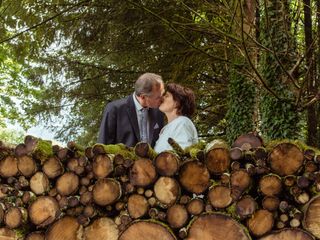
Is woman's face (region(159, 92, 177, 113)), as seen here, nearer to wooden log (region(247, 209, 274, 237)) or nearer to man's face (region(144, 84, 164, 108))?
man's face (region(144, 84, 164, 108))

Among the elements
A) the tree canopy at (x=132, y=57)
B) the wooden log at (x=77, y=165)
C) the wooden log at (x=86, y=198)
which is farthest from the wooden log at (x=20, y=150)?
the tree canopy at (x=132, y=57)

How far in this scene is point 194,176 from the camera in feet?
8.68

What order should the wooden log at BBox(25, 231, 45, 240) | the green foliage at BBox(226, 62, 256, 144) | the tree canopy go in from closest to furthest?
the wooden log at BBox(25, 231, 45, 240) → the tree canopy → the green foliage at BBox(226, 62, 256, 144)

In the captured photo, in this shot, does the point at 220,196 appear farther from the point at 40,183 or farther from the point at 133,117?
the point at 133,117

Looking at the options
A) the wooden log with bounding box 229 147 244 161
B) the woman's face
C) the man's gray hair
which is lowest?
the wooden log with bounding box 229 147 244 161

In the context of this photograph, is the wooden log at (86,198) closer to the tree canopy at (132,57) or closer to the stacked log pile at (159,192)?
the stacked log pile at (159,192)

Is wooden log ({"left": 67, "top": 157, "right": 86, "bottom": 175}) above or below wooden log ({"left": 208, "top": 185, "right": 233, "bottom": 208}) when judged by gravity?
above

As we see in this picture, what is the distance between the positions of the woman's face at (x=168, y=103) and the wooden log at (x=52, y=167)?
1.21m

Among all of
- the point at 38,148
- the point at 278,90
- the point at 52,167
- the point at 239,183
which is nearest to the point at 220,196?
the point at 239,183

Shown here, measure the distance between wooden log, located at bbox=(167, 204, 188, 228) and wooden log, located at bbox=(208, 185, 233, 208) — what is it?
0.49 feet

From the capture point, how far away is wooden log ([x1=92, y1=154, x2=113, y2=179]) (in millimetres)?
2746

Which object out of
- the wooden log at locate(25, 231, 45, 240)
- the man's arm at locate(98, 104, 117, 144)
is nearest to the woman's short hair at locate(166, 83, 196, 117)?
the man's arm at locate(98, 104, 117, 144)

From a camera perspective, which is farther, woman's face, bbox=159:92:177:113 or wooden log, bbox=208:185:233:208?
woman's face, bbox=159:92:177:113

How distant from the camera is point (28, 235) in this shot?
2867 mm
